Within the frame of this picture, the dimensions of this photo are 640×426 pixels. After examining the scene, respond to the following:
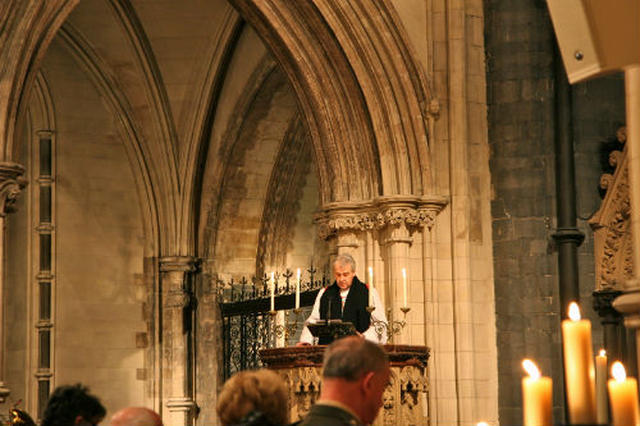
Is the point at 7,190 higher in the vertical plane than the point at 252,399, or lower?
higher

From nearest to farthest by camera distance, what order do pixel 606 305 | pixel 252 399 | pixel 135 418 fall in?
pixel 252 399 → pixel 135 418 → pixel 606 305

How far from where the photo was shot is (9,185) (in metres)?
10.4

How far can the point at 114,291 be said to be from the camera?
16.9 m

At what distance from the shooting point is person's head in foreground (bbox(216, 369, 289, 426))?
11.2 feet

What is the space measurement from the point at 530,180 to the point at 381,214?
4.57 feet

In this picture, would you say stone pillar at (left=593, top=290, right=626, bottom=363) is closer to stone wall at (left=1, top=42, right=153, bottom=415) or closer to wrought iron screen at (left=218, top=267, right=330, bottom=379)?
wrought iron screen at (left=218, top=267, right=330, bottom=379)

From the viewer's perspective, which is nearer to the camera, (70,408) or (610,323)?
(70,408)

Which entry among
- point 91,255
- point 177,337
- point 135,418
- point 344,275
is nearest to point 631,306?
point 135,418

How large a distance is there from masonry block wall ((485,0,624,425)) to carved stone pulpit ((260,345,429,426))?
3.08 metres

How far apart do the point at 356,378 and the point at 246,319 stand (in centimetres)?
1325

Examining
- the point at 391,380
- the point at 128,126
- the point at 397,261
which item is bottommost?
the point at 391,380

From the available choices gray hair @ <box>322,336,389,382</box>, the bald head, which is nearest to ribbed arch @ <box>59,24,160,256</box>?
the bald head

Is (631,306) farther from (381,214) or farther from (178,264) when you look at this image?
(178,264)

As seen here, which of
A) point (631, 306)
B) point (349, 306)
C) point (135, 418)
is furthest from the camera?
point (349, 306)
